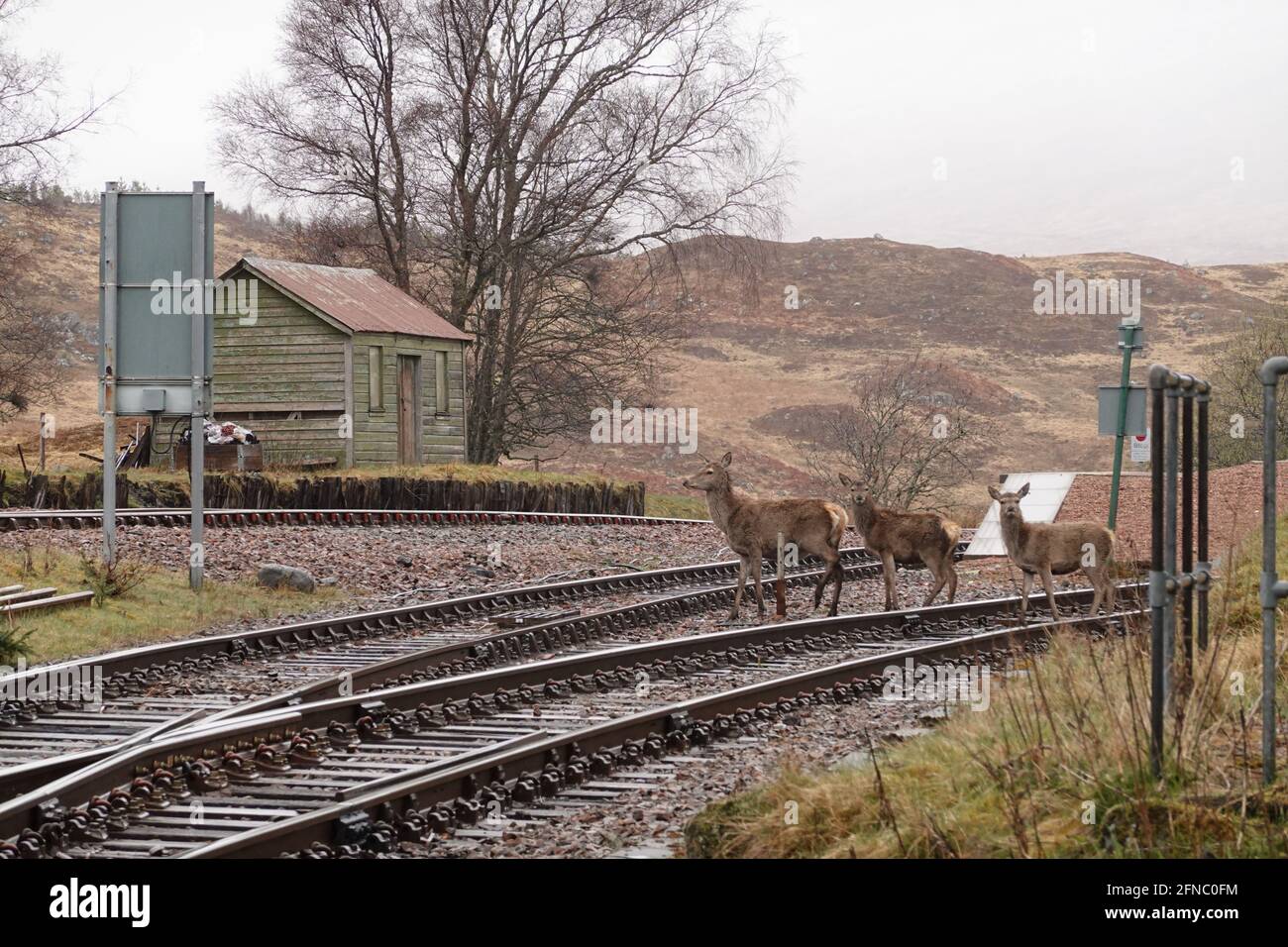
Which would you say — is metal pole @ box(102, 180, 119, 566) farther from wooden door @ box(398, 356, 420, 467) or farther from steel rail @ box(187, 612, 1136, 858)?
wooden door @ box(398, 356, 420, 467)

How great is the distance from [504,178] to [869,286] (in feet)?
251

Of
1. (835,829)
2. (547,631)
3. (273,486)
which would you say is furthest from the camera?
(273,486)

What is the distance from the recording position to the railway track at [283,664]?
9.42 meters

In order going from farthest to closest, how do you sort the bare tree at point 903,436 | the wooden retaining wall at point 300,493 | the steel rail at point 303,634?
the bare tree at point 903,436, the wooden retaining wall at point 300,493, the steel rail at point 303,634

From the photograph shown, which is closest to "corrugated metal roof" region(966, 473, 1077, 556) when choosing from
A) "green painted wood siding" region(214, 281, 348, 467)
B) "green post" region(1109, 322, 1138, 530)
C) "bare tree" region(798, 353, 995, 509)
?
"bare tree" region(798, 353, 995, 509)

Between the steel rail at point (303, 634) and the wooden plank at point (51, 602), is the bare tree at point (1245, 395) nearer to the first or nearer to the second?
the steel rail at point (303, 634)

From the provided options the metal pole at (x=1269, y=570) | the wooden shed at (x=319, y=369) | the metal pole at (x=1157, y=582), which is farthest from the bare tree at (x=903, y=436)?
the metal pole at (x=1269, y=570)

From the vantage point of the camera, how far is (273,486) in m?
25.1

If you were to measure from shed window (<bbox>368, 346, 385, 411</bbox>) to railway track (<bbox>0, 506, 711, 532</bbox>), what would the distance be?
809 cm

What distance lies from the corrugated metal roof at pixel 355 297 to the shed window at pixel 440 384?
0.59m

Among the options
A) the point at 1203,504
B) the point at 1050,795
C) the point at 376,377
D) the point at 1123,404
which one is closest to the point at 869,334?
the point at 376,377

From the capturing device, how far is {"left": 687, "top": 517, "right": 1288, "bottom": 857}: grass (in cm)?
586
